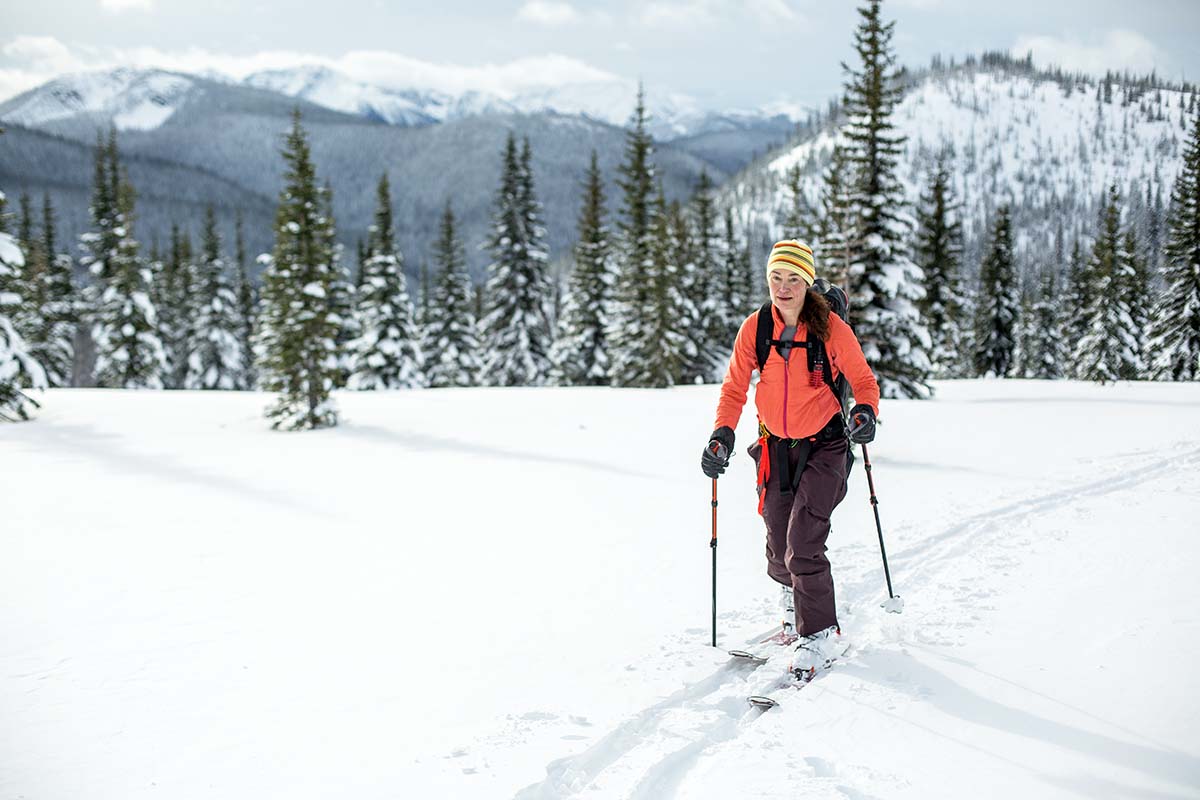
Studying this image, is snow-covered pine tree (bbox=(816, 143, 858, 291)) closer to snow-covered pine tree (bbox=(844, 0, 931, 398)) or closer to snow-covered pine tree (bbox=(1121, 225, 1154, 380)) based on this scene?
snow-covered pine tree (bbox=(844, 0, 931, 398))

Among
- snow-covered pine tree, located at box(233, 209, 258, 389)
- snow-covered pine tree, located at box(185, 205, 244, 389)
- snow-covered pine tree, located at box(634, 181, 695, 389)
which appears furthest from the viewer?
snow-covered pine tree, located at box(233, 209, 258, 389)

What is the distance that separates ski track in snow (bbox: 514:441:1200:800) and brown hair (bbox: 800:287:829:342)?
2.04 meters

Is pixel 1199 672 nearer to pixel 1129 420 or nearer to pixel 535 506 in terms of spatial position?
pixel 535 506

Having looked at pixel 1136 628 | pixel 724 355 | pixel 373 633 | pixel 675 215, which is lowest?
pixel 373 633

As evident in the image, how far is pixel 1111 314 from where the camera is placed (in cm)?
3900

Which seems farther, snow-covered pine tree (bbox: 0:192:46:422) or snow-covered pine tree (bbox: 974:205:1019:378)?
snow-covered pine tree (bbox: 974:205:1019:378)

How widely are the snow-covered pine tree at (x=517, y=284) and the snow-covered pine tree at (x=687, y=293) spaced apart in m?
7.33

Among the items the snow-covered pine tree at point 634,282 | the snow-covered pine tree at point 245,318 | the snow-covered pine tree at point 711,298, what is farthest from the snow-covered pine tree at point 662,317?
the snow-covered pine tree at point 245,318

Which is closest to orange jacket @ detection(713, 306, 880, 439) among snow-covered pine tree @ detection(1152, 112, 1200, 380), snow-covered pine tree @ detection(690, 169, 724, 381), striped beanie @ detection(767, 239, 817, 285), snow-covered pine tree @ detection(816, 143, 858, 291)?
striped beanie @ detection(767, 239, 817, 285)

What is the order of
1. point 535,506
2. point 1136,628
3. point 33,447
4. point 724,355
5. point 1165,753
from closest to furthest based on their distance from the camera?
1. point 1165,753
2. point 1136,628
3. point 535,506
4. point 33,447
5. point 724,355

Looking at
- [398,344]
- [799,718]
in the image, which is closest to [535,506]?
[799,718]

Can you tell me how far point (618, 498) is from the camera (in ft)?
32.9

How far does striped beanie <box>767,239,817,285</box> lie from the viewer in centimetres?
444

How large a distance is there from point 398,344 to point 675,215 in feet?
52.4
